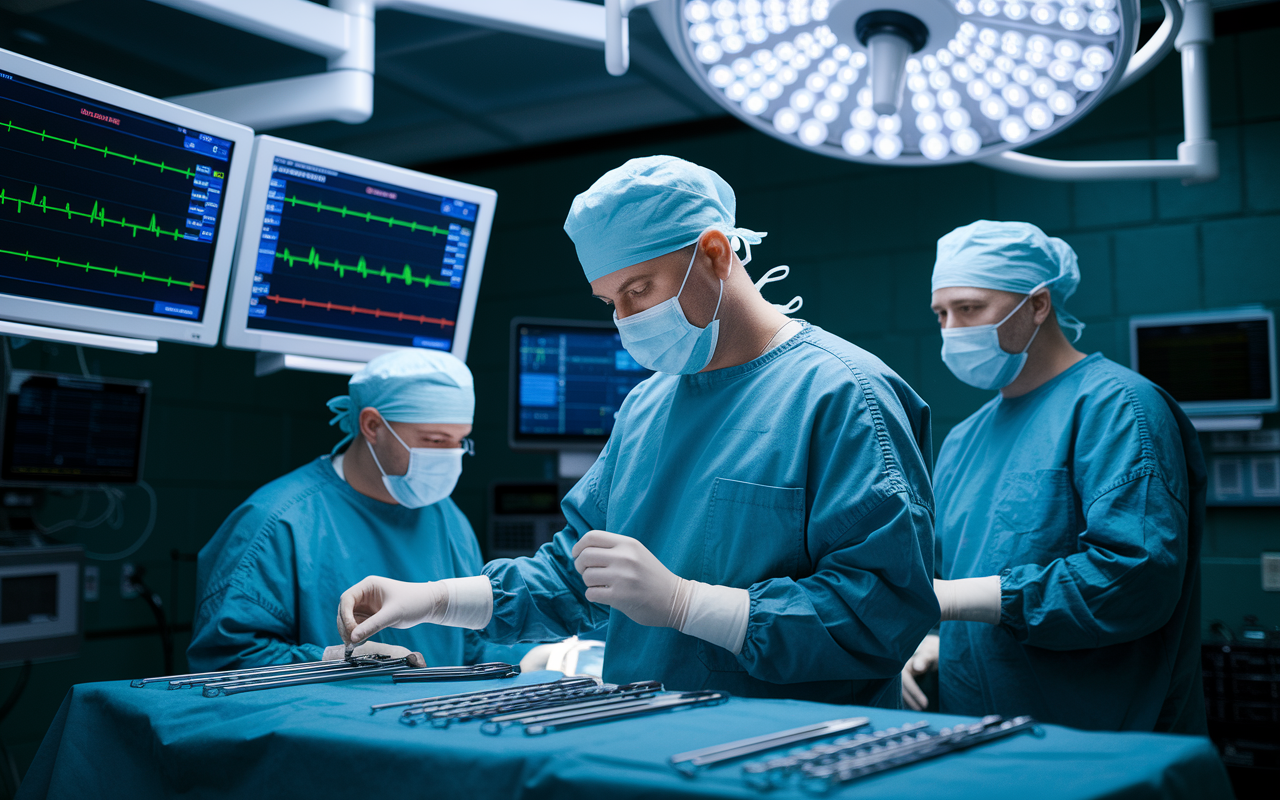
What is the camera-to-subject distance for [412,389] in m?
2.23

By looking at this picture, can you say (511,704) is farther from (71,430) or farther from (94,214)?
(71,430)

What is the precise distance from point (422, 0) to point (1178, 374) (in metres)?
2.54

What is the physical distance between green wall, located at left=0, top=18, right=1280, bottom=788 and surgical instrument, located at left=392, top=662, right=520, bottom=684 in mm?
2447

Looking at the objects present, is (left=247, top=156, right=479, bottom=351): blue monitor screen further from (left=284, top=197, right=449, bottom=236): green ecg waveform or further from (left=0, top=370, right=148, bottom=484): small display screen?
(left=0, top=370, right=148, bottom=484): small display screen

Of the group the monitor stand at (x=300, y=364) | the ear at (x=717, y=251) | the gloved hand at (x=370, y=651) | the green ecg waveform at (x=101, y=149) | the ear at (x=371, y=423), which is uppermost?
the green ecg waveform at (x=101, y=149)

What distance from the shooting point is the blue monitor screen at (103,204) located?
5.92 ft

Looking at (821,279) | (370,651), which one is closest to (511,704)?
(370,651)

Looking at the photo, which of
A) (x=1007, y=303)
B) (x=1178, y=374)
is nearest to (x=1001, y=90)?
(x=1007, y=303)

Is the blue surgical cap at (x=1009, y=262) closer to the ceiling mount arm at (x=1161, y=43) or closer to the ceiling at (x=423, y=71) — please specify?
the ceiling mount arm at (x=1161, y=43)

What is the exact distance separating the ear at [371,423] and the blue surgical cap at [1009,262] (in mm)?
1317

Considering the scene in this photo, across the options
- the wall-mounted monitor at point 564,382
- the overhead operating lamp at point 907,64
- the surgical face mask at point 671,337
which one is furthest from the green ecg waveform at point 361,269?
the overhead operating lamp at point 907,64

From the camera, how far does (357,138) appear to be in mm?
4418

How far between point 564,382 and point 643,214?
1886 mm

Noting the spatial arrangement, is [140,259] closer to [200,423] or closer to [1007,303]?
[1007,303]
